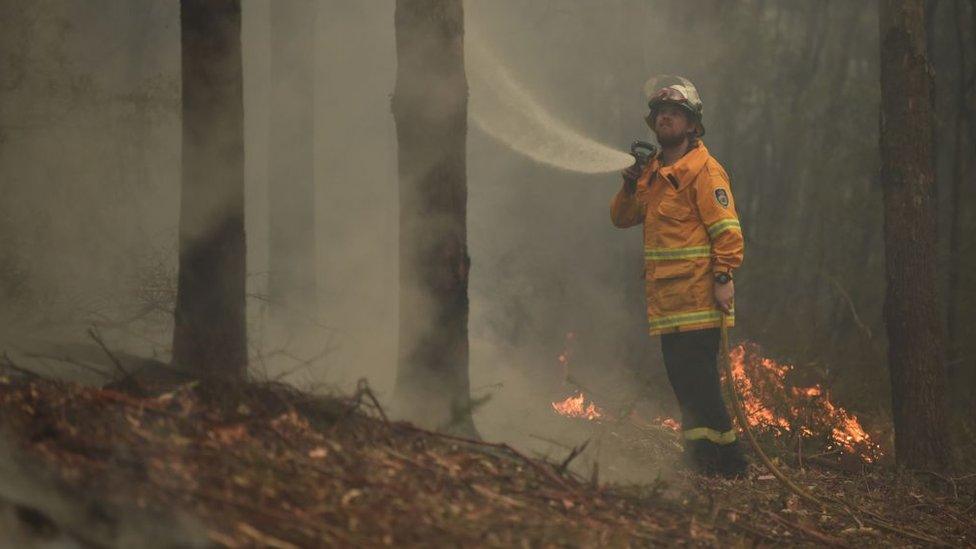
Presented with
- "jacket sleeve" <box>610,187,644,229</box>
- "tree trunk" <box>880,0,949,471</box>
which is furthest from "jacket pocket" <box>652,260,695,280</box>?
"tree trunk" <box>880,0,949,471</box>

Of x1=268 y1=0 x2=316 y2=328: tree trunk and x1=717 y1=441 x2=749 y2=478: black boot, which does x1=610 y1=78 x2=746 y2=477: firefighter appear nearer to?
x1=717 y1=441 x2=749 y2=478: black boot

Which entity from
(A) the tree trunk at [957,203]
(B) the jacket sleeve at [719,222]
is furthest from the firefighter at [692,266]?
(A) the tree trunk at [957,203]

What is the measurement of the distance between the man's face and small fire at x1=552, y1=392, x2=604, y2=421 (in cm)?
273

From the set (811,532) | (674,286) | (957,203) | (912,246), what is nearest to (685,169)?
(674,286)

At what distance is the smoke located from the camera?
45.6 feet

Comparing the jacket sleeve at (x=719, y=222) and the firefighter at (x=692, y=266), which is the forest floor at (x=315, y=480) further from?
the jacket sleeve at (x=719, y=222)

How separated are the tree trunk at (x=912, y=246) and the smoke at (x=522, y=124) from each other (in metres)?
5.81

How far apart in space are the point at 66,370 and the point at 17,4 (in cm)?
709

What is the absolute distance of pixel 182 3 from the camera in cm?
565

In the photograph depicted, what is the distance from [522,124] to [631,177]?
30.3 feet

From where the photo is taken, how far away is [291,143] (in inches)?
500

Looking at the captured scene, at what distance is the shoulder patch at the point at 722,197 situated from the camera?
5.98 m

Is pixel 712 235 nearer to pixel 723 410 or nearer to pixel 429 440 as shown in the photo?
pixel 723 410

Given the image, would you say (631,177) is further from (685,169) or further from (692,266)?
(692,266)
